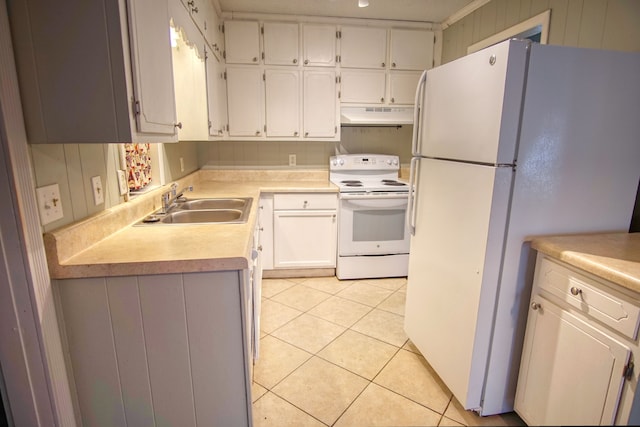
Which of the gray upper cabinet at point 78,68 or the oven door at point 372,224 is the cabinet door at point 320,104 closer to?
the oven door at point 372,224

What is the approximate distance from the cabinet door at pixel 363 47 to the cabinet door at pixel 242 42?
0.79m

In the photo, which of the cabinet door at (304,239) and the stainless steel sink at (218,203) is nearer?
the stainless steel sink at (218,203)

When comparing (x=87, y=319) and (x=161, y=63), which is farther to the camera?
(x=161, y=63)

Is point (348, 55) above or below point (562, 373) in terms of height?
above

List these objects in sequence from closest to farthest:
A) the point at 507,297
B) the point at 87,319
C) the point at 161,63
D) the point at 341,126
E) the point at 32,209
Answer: the point at 32,209 → the point at 87,319 → the point at 161,63 → the point at 507,297 → the point at 341,126

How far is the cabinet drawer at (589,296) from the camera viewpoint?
1037mm

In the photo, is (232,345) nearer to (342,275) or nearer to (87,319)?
(87,319)

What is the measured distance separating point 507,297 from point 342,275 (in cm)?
181

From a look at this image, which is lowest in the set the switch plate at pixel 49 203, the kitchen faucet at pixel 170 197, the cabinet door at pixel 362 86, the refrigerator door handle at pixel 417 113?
the kitchen faucet at pixel 170 197

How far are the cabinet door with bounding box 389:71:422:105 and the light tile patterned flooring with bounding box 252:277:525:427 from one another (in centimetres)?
187

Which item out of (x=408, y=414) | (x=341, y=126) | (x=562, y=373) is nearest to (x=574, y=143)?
(x=562, y=373)

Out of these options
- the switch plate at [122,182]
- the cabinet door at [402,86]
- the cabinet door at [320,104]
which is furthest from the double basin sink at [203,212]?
the cabinet door at [402,86]

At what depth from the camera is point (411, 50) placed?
10.5ft

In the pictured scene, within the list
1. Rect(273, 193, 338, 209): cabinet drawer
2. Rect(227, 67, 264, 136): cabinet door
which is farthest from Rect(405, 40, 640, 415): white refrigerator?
Rect(227, 67, 264, 136): cabinet door
